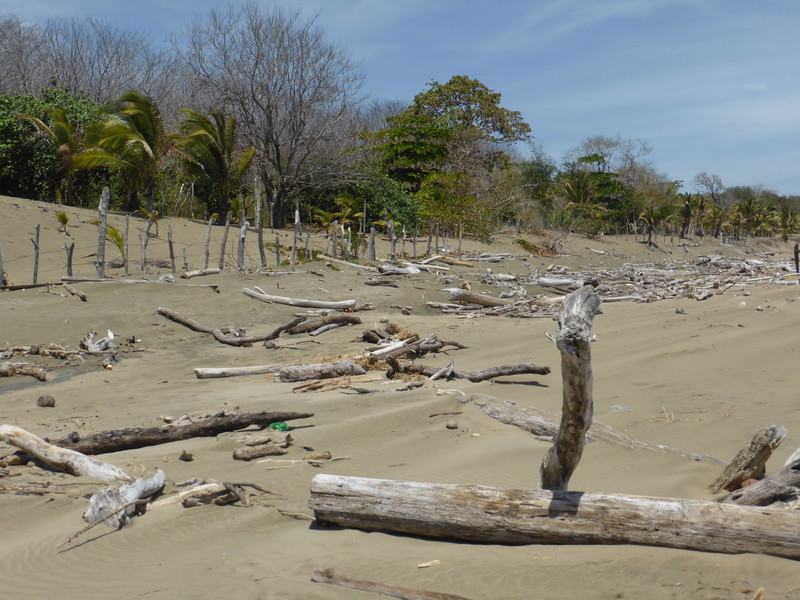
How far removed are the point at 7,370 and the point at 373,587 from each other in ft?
23.5

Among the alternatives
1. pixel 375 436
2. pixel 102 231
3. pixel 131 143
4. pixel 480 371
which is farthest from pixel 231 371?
pixel 131 143

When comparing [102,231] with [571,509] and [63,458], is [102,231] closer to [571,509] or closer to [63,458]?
[63,458]

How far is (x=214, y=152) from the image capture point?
22.7 meters

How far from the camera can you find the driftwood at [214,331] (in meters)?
10.0

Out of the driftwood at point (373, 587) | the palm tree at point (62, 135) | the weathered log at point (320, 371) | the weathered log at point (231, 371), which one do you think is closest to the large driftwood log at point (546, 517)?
the driftwood at point (373, 587)

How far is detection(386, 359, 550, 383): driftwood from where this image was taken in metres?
6.96

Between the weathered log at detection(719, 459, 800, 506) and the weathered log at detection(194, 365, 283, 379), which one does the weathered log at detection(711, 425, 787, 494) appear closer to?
the weathered log at detection(719, 459, 800, 506)

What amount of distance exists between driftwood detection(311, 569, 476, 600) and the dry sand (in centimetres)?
5

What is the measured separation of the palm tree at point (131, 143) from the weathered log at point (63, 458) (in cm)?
1667

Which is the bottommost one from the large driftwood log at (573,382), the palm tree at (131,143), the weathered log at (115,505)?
the weathered log at (115,505)

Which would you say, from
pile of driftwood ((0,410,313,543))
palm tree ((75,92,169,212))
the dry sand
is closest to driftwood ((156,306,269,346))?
the dry sand

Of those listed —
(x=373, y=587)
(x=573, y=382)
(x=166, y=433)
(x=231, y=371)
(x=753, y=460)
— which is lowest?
(x=231, y=371)

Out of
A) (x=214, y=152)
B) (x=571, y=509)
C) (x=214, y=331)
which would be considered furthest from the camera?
(x=214, y=152)

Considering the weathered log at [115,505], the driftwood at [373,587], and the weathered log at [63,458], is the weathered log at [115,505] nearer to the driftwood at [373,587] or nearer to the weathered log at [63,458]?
the weathered log at [63,458]
